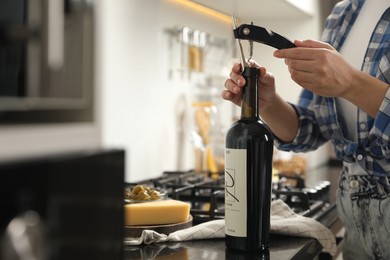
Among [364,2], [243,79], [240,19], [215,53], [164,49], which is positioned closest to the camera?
[243,79]

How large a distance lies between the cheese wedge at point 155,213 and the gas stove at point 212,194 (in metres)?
0.13

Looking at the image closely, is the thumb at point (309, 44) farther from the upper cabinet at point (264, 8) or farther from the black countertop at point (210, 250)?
the upper cabinet at point (264, 8)

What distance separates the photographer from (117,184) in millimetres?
507

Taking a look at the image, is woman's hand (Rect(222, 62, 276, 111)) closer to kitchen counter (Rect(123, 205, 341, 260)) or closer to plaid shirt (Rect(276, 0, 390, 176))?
plaid shirt (Rect(276, 0, 390, 176))

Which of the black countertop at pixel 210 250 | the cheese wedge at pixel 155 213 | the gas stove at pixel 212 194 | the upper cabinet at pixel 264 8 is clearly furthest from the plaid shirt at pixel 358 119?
the upper cabinet at pixel 264 8

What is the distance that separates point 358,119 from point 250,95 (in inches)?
13.7

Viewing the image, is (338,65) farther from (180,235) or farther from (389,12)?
(180,235)

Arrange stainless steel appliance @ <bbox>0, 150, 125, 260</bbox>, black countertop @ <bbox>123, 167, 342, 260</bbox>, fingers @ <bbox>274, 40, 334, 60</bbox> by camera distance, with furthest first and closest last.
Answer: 1. fingers @ <bbox>274, 40, 334, 60</bbox>
2. black countertop @ <bbox>123, 167, 342, 260</bbox>
3. stainless steel appliance @ <bbox>0, 150, 125, 260</bbox>

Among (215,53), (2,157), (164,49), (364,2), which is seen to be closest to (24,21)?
(2,157)

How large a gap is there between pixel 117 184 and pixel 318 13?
2165mm

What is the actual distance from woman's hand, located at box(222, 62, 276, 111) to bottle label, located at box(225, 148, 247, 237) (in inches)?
4.7

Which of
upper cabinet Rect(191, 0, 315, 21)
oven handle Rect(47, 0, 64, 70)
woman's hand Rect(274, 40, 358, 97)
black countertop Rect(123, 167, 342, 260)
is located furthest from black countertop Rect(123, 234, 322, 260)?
upper cabinet Rect(191, 0, 315, 21)

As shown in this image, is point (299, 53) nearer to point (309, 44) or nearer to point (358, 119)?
point (309, 44)

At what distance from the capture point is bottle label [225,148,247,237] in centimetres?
94
